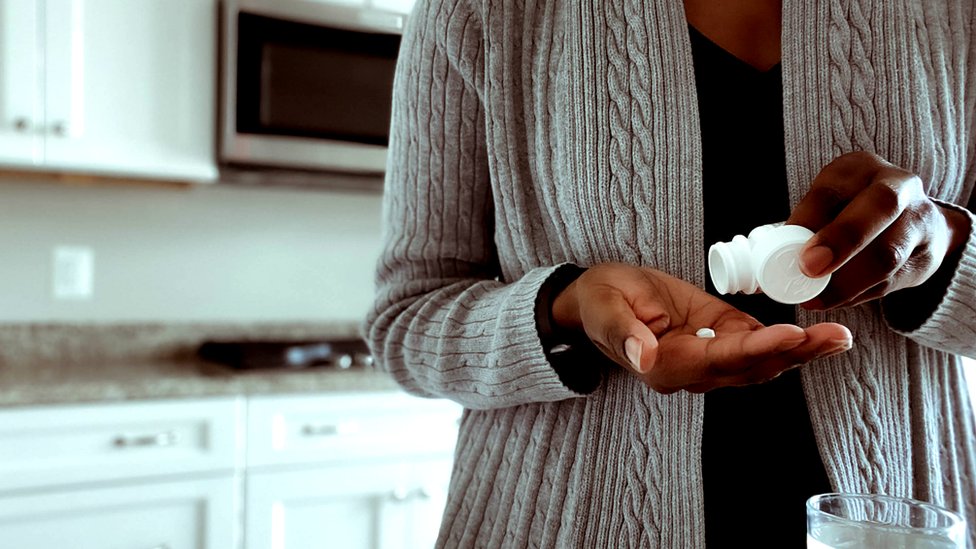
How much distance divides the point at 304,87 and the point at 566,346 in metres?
1.32

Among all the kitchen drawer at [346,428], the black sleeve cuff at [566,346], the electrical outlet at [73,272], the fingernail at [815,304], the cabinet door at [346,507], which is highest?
the fingernail at [815,304]

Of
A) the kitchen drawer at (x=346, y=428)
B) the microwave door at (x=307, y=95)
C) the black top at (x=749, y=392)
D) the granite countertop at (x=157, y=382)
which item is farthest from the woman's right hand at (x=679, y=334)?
the microwave door at (x=307, y=95)

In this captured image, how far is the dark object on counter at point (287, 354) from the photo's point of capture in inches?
69.6

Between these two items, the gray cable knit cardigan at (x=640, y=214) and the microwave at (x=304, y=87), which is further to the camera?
the microwave at (x=304, y=87)

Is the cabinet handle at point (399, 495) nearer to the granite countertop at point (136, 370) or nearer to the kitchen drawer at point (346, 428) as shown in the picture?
the kitchen drawer at point (346, 428)

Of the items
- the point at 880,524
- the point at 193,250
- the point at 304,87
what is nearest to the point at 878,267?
the point at 880,524

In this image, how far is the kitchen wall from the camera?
6.20 ft

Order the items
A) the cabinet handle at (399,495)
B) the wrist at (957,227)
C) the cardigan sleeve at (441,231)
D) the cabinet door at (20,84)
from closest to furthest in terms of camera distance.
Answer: the wrist at (957,227) → the cardigan sleeve at (441,231) → the cabinet door at (20,84) → the cabinet handle at (399,495)

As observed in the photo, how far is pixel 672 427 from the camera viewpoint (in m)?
0.62

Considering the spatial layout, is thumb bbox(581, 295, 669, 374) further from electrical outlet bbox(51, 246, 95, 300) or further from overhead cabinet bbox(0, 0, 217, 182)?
electrical outlet bbox(51, 246, 95, 300)

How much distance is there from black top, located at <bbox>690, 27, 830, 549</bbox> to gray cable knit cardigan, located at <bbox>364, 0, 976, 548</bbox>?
2cm

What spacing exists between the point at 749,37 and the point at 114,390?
4.17 feet

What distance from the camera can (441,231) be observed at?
2.42 ft

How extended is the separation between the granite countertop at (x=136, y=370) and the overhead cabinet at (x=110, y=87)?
0.42 m
